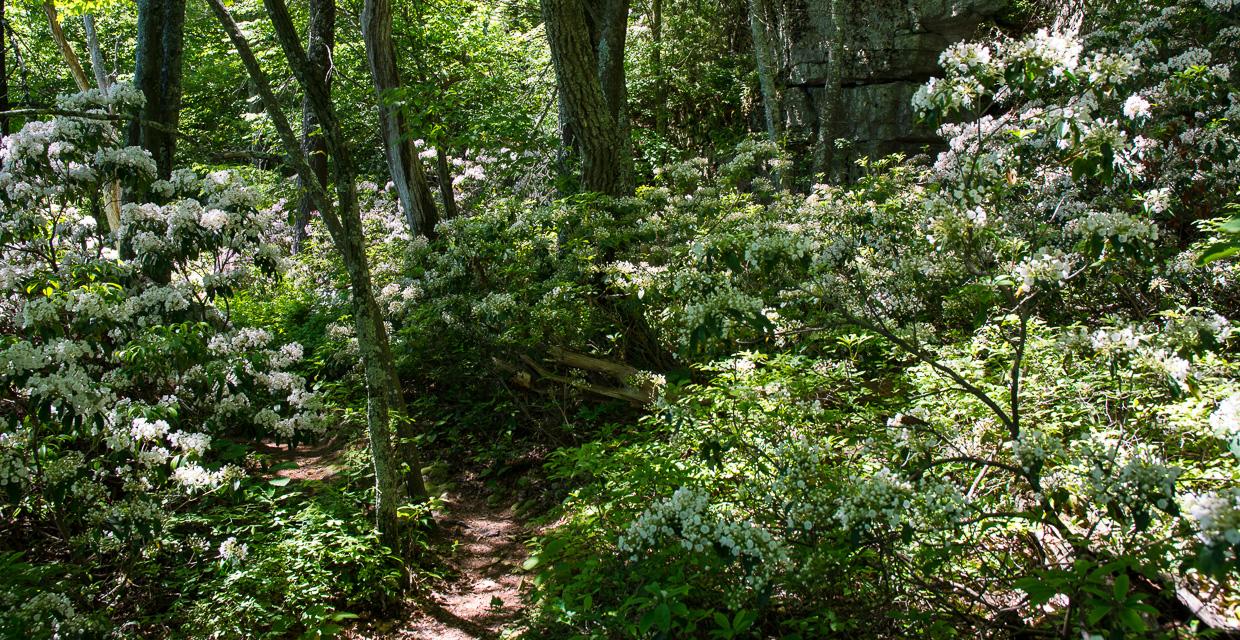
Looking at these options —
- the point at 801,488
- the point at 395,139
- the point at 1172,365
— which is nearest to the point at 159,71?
the point at 395,139

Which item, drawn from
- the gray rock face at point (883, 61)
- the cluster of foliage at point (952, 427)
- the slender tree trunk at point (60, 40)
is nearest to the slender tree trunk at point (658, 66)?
the gray rock face at point (883, 61)

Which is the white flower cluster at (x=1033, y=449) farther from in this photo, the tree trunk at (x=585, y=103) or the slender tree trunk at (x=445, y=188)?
the slender tree trunk at (x=445, y=188)

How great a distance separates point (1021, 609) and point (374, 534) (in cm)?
324

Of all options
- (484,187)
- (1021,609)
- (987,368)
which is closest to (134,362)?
(1021,609)

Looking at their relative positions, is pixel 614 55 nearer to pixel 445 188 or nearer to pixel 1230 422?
pixel 445 188

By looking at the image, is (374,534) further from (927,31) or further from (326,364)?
(927,31)

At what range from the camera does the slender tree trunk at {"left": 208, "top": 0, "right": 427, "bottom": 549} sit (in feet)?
13.4

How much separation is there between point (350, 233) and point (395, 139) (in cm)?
425

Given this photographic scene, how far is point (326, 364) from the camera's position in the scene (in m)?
6.64

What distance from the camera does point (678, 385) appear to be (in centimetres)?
492

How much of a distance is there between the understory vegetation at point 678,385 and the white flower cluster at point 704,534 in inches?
0.6

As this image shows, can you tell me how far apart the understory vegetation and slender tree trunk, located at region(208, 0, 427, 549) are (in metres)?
0.02

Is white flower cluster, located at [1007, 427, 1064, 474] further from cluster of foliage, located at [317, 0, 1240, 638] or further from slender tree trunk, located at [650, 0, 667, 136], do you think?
slender tree trunk, located at [650, 0, 667, 136]

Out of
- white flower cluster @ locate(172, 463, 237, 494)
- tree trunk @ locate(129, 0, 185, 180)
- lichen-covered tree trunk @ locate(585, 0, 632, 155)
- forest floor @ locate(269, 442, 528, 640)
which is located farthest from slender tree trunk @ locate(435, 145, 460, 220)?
white flower cluster @ locate(172, 463, 237, 494)
